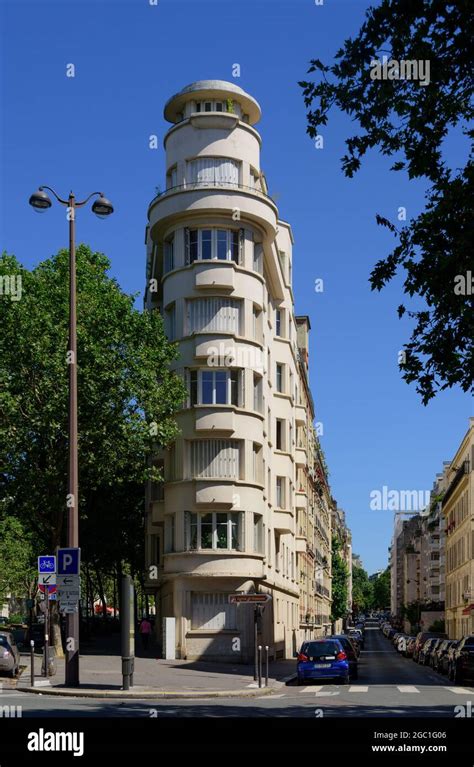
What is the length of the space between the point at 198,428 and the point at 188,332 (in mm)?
3822

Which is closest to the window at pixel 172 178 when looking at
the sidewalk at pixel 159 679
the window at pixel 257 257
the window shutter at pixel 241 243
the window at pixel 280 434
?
the window shutter at pixel 241 243

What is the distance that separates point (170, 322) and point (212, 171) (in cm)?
615

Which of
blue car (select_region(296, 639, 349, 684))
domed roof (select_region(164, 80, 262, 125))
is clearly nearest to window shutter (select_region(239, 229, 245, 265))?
domed roof (select_region(164, 80, 262, 125))

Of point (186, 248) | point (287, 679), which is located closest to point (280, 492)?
point (186, 248)

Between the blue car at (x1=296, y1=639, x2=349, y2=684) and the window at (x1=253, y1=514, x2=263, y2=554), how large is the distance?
34.9 ft

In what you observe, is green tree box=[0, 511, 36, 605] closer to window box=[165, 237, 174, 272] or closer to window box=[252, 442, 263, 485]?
window box=[252, 442, 263, 485]

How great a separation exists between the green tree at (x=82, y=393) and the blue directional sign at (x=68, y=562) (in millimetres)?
12508

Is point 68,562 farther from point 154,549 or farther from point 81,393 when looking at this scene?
point 154,549

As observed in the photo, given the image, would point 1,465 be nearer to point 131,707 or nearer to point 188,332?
point 188,332

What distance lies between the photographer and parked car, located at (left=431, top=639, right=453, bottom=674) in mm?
43916

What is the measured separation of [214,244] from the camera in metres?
40.0

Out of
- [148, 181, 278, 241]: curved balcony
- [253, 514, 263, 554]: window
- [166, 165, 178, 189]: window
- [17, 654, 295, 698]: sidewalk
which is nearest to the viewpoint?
[17, 654, 295, 698]: sidewalk

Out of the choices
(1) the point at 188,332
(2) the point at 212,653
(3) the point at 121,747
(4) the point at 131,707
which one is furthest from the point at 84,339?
(3) the point at 121,747

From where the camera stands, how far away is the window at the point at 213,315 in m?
39.6
